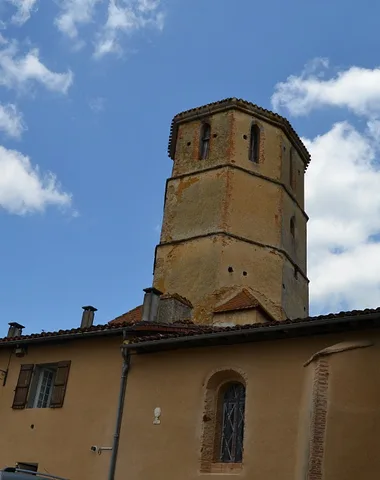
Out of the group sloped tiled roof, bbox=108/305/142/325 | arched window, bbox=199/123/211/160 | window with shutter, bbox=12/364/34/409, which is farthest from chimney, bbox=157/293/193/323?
arched window, bbox=199/123/211/160

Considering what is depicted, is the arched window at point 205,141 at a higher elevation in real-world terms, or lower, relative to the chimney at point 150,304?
higher

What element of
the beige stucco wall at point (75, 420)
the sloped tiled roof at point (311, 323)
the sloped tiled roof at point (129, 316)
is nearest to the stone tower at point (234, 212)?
the sloped tiled roof at point (129, 316)

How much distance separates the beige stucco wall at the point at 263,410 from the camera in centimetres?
1040

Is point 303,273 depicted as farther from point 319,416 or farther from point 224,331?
point 319,416

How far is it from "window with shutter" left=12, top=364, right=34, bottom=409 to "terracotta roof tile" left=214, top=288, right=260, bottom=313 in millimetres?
7772

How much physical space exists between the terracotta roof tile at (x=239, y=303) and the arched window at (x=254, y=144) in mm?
6219

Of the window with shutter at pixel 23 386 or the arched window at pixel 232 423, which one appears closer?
the arched window at pixel 232 423

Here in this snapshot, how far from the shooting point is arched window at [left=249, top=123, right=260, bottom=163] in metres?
25.5

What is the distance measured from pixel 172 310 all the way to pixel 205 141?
1027 centimetres

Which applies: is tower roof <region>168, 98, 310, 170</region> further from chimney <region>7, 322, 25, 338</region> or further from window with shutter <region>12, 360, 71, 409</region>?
window with shutter <region>12, 360, 71, 409</region>

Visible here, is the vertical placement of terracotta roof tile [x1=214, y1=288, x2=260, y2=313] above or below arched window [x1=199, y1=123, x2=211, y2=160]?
below

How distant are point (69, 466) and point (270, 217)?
532 inches

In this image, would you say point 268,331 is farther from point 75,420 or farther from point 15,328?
point 15,328

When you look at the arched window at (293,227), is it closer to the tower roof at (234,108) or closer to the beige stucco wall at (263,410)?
the tower roof at (234,108)
